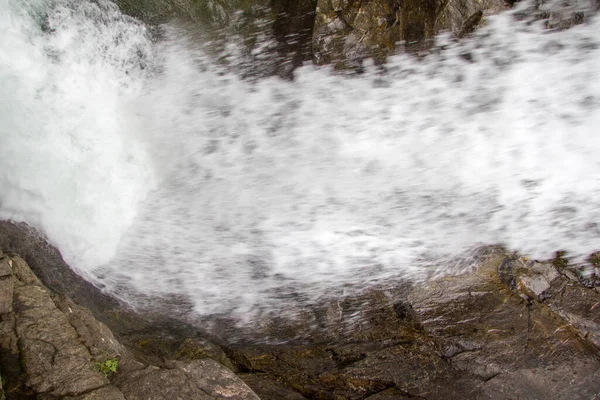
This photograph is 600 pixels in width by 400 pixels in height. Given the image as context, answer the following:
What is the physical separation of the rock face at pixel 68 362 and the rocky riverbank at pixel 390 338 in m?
0.02

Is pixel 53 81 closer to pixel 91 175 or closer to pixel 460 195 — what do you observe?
pixel 91 175

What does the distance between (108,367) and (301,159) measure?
3.78 metres

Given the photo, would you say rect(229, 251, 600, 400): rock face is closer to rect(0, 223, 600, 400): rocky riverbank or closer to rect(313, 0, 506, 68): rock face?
rect(0, 223, 600, 400): rocky riverbank

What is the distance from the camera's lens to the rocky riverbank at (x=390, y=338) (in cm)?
446

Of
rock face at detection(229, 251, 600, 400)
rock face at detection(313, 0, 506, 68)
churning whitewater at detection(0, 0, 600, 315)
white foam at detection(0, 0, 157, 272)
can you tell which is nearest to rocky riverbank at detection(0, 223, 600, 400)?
rock face at detection(229, 251, 600, 400)

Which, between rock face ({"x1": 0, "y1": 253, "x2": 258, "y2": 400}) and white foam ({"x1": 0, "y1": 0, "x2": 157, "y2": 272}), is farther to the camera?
white foam ({"x1": 0, "y1": 0, "x2": 157, "y2": 272})

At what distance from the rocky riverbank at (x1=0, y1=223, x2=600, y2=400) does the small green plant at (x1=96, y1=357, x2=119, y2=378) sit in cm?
6

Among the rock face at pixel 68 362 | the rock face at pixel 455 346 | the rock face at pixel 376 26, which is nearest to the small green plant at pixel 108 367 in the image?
the rock face at pixel 68 362

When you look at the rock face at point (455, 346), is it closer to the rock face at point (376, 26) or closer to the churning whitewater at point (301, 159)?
the churning whitewater at point (301, 159)

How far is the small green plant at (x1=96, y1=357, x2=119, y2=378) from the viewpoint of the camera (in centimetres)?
394

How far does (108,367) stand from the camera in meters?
3.99

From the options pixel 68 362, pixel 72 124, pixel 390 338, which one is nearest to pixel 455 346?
pixel 390 338

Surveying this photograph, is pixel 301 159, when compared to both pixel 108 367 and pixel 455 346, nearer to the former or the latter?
pixel 455 346

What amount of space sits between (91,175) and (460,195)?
522cm
